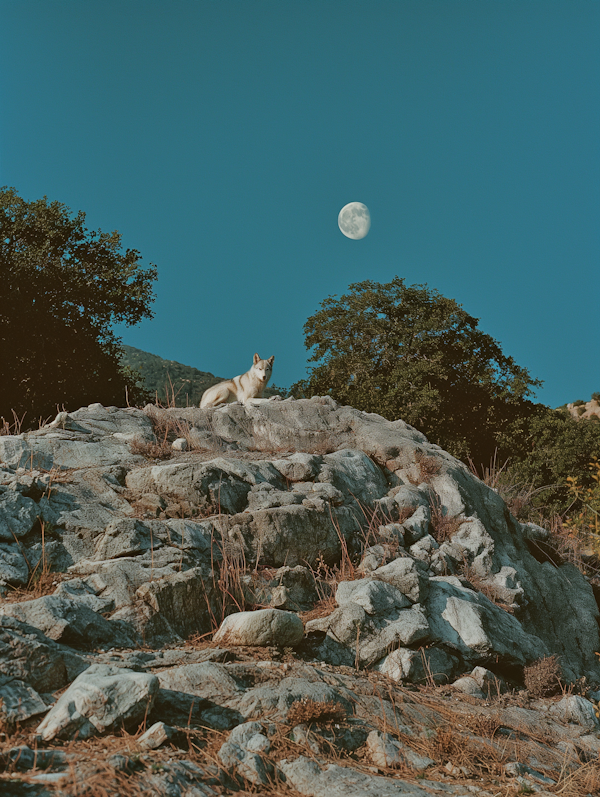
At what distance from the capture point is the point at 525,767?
180 inches

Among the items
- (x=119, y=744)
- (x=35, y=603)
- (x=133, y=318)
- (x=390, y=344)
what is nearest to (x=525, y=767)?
(x=119, y=744)

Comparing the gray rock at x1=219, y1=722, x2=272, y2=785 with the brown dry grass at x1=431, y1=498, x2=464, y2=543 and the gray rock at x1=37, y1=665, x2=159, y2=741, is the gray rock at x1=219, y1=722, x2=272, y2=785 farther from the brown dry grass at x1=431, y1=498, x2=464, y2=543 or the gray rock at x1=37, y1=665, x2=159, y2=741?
the brown dry grass at x1=431, y1=498, x2=464, y2=543

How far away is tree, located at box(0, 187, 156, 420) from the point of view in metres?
19.1

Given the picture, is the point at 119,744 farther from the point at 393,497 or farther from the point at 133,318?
the point at 133,318

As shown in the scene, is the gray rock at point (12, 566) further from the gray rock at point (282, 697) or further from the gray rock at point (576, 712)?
the gray rock at point (576, 712)

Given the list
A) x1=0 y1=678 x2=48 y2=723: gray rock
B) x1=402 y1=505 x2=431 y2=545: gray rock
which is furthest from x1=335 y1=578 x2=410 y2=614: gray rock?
x1=0 y1=678 x2=48 y2=723: gray rock

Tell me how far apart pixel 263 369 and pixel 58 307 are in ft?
31.1

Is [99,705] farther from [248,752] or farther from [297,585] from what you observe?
[297,585]

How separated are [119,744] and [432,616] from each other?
389cm

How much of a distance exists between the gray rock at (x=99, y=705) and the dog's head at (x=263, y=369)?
33.8 ft

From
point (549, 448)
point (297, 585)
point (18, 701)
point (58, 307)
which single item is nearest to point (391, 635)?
point (297, 585)

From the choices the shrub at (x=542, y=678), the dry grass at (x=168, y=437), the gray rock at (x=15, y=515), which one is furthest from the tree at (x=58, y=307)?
the shrub at (x=542, y=678)

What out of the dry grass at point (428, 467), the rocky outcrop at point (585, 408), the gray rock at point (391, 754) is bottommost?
the gray rock at point (391, 754)

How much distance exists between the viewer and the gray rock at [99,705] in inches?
150
